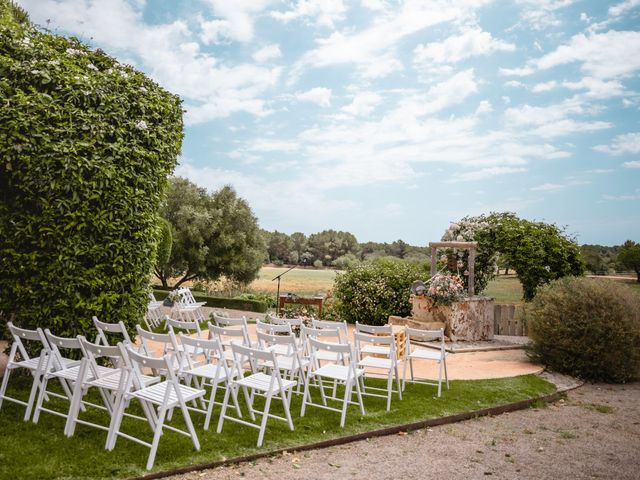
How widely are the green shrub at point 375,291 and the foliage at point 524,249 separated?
1559mm

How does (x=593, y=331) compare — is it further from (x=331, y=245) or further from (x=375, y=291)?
(x=331, y=245)

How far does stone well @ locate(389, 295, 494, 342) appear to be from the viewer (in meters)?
11.2

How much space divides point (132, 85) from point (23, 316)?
3.21 m

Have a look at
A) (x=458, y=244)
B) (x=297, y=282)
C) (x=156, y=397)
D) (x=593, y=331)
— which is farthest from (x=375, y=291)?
(x=297, y=282)

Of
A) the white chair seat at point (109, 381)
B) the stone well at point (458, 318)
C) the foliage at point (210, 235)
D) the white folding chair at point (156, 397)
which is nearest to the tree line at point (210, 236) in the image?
the foliage at point (210, 235)

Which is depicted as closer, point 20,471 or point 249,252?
point 20,471

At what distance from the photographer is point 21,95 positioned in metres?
5.83

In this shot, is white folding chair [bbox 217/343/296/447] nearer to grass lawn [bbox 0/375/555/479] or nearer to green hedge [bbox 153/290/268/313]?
grass lawn [bbox 0/375/555/479]

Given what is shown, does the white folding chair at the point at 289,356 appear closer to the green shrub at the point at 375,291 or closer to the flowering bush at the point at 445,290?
the flowering bush at the point at 445,290

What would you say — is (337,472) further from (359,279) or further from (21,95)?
(359,279)

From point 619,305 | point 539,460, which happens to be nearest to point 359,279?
point 619,305

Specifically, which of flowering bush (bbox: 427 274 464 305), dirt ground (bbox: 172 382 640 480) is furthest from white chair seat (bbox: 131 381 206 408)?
flowering bush (bbox: 427 274 464 305)

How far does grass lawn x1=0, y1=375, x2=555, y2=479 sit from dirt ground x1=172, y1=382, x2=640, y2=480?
230 millimetres

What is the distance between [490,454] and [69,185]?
5367 millimetres
